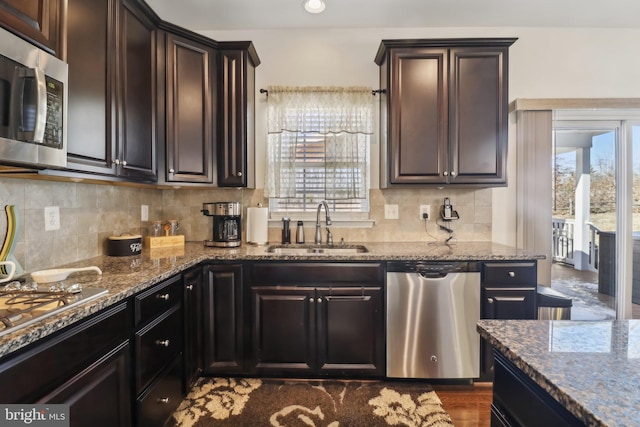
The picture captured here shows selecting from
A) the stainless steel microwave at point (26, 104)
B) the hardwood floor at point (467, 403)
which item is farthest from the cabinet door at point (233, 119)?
the hardwood floor at point (467, 403)

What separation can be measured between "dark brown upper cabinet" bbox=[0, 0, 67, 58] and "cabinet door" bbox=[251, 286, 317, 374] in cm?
163

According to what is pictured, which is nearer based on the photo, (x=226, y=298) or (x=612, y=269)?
(x=226, y=298)

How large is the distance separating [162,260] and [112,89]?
993 millimetres

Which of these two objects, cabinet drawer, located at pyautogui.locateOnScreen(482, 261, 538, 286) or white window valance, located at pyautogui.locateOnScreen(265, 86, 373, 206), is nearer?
cabinet drawer, located at pyautogui.locateOnScreen(482, 261, 538, 286)

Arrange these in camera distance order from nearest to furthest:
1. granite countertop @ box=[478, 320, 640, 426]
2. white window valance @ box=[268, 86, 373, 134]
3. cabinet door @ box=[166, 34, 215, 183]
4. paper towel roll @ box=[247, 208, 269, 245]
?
granite countertop @ box=[478, 320, 640, 426]
cabinet door @ box=[166, 34, 215, 183]
paper towel roll @ box=[247, 208, 269, 245]
white window valance @ box=[268, 86, 373, 134]

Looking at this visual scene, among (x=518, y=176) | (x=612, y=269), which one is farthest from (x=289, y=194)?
(x=612, y=269)

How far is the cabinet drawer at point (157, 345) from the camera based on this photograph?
1388mm

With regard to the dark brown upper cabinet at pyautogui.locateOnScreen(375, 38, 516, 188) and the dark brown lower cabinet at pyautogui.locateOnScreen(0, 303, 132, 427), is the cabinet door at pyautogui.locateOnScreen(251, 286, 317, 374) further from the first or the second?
the dark brown upper cabinet at pyautogui.locateOnScreen(375, 38, 516, 188)

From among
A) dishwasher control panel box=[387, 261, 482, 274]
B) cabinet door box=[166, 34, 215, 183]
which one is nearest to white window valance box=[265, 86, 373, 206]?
cabinet door box=[166, 34, 215, 183]

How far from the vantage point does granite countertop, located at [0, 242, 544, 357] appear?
0.92 metres

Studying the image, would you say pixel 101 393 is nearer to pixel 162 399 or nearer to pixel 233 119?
pixel 162 399

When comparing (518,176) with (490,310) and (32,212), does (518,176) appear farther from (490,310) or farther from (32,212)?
(32,212)

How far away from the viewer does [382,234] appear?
2.72 meters

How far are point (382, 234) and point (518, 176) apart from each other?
128 centimetres
